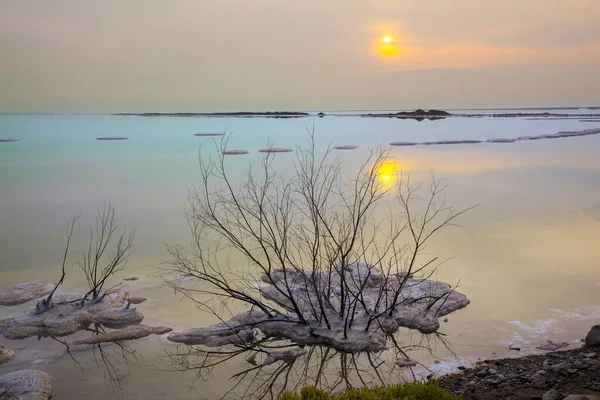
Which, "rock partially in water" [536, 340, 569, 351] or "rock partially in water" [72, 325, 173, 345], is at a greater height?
"rock partially in water" [536, 340, 569, 351]

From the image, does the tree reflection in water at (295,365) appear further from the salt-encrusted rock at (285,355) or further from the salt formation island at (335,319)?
the salt formation island at (335,319)

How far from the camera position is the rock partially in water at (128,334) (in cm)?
634

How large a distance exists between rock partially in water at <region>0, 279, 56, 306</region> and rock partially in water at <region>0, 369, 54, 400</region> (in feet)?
7.88

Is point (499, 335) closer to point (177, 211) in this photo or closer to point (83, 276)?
point (83, 276)

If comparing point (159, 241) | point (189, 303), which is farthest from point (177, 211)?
point (189, 303)

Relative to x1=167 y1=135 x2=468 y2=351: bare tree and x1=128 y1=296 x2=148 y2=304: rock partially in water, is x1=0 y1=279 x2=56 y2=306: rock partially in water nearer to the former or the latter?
x1=128 y1=296 x2=148 y2=304: rock partially in water

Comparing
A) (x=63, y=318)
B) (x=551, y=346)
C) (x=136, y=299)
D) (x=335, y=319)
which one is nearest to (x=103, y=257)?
(x=136, y=299)

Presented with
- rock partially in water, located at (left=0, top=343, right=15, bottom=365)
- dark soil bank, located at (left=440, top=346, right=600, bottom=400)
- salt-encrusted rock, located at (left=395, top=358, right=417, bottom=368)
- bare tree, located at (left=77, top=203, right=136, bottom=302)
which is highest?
dark soil bank, located at (left=440, top=346, right=600, bottom=400)

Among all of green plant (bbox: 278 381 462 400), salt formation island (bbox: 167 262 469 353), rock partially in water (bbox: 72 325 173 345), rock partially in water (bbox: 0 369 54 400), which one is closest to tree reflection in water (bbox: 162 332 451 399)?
salt formation island (bbox: 167 262 469 353)

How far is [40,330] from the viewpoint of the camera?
21.6 feet

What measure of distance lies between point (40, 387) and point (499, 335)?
5.02 m

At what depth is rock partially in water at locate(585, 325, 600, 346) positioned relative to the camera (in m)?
5.64

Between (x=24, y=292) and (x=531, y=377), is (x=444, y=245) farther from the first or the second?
(x=24, y=292)

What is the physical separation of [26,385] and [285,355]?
8.58 ft
